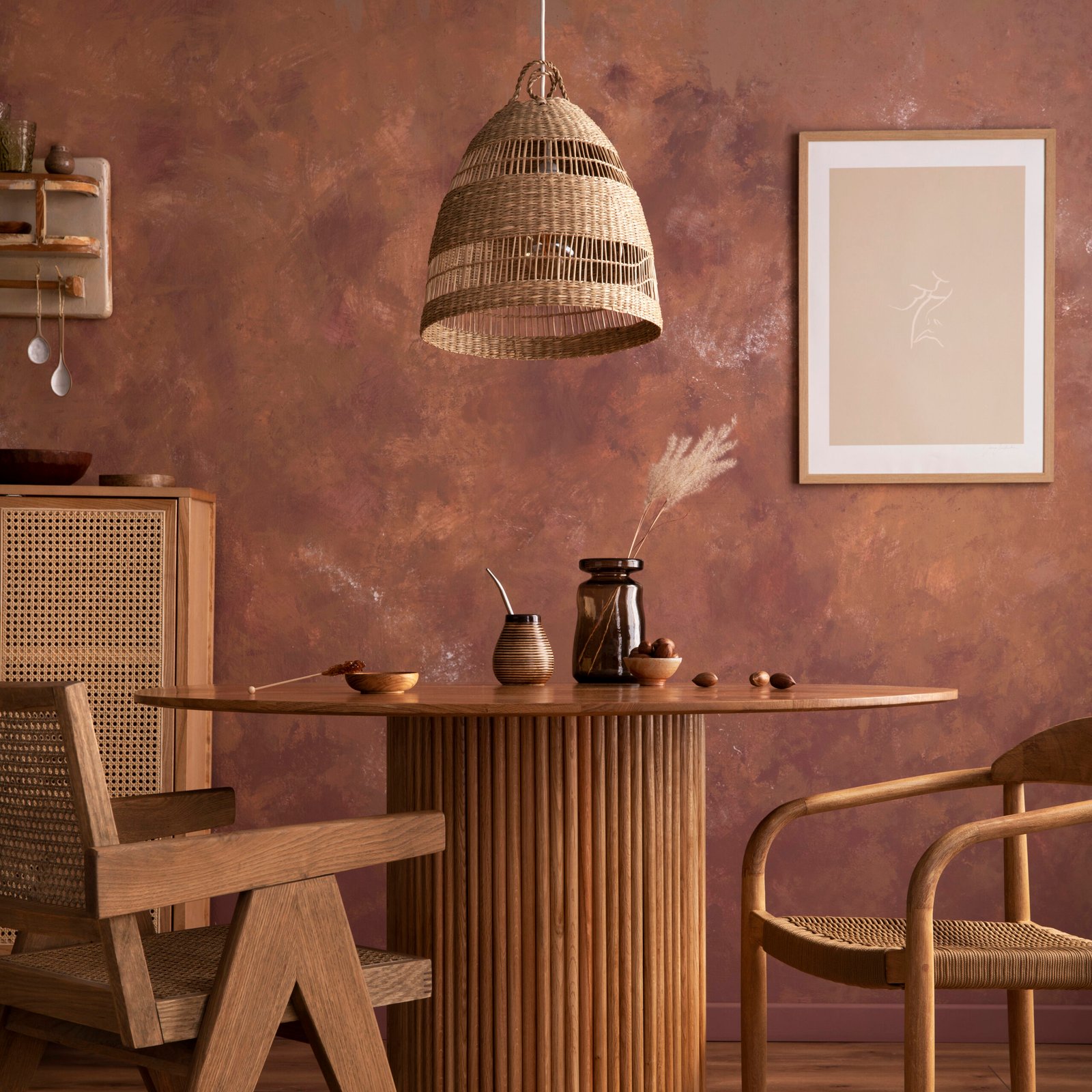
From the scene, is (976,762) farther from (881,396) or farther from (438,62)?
(438,62)

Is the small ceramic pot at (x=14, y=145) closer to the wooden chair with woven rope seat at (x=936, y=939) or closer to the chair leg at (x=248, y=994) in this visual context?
the chair leg at (x=248, y=994)

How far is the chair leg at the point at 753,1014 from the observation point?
1952 mm

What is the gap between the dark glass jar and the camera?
2111 mm

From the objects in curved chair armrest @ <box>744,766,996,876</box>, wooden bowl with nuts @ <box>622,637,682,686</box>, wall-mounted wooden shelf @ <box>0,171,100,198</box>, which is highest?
wall-mounted wooden shelf @ <box>0,171,100,198</box>

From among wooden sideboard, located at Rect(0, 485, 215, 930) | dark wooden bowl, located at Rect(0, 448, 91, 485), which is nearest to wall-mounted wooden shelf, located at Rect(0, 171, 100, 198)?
dark wooden bowl, located at Rect(0, 448, 91, 485)

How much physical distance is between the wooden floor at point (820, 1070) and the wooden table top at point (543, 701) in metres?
1.26

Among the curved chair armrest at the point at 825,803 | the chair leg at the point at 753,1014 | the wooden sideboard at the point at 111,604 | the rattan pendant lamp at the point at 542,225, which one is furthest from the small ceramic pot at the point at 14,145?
the chair leg at the point at 753,1014

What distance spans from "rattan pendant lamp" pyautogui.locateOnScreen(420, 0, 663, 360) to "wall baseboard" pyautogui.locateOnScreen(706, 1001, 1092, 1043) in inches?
77.7

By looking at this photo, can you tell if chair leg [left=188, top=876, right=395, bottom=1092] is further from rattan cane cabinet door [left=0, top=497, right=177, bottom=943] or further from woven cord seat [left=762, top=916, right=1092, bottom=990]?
rattan cane cabinet door [left=0, top=497, right=177, bottom=943]

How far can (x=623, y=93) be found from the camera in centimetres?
318

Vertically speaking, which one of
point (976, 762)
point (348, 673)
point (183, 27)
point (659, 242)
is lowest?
point (976, 762)

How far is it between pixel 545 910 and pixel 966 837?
647 mm

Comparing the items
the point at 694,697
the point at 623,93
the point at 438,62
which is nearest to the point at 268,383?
the point at 438,62

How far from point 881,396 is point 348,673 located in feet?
6.05
